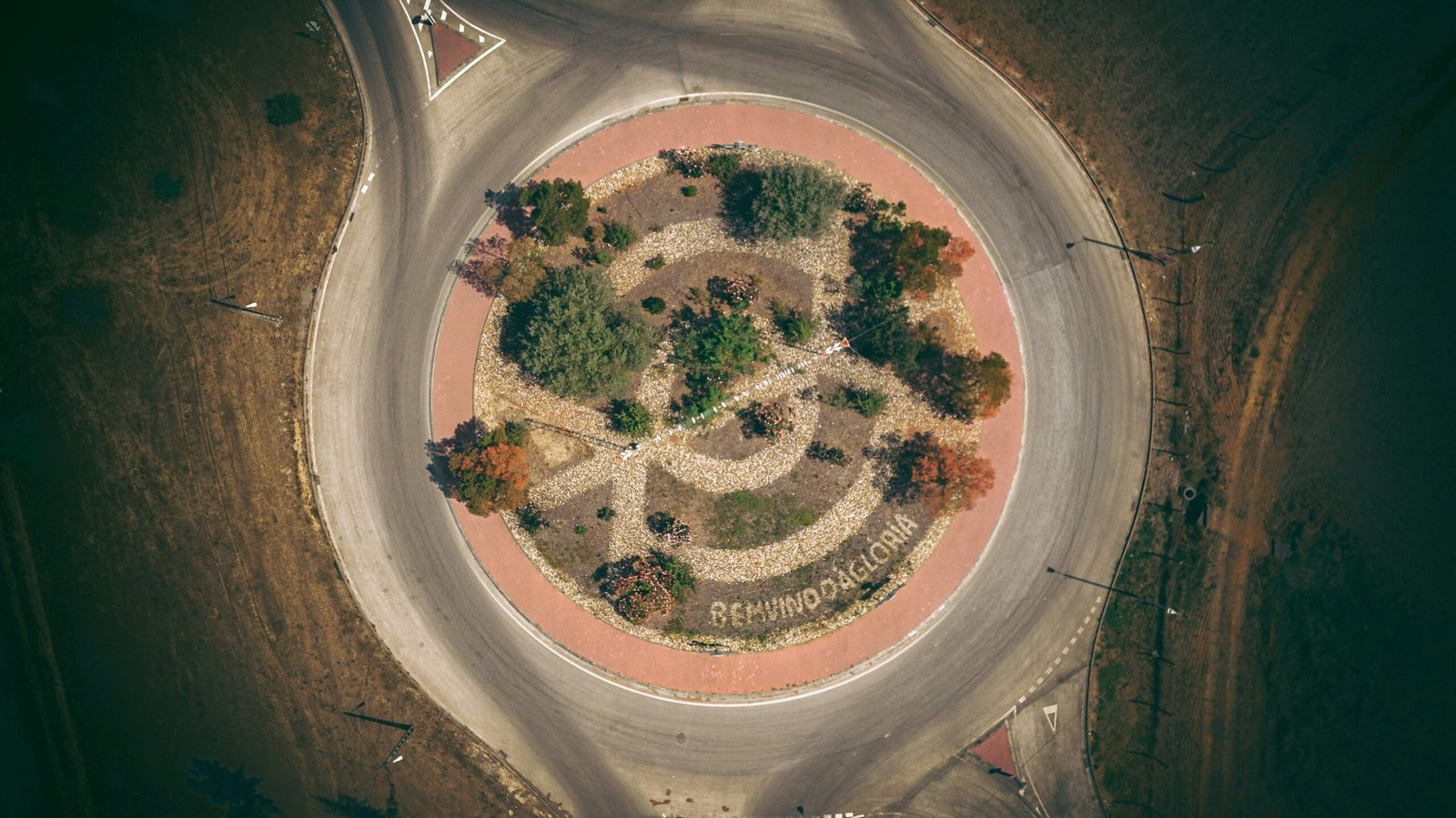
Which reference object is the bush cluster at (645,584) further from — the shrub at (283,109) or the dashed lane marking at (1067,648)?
the shrub at (283,109)

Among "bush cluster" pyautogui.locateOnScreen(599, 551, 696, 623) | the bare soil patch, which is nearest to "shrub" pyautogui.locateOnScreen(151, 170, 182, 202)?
"bush cluster" pyautogui.locateOnScreen(599, 551, 696, 623)

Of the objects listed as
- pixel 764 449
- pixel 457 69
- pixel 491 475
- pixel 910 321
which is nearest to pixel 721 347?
pixel 764 449

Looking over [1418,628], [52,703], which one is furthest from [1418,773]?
[52,703]

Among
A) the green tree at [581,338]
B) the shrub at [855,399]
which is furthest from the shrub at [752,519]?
the green tree at [581,338]

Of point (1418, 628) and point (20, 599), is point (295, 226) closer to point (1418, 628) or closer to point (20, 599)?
point (20, 599)

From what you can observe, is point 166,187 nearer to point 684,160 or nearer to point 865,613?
point 684,160

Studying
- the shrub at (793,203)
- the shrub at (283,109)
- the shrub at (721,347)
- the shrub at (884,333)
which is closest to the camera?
the shrub at (793,203)
